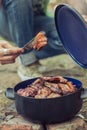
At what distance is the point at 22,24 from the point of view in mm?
2490

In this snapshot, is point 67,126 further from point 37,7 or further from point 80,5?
point 37,7

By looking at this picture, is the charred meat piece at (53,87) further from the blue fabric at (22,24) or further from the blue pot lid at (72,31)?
the blue fabric at (22,24)

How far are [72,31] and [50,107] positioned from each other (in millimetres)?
467

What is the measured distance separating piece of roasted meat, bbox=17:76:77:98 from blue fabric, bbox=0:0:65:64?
2.31 ft

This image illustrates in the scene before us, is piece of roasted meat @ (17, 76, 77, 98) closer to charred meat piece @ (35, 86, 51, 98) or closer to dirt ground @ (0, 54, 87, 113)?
charred meat piece @ (35, 86, 51, 98)

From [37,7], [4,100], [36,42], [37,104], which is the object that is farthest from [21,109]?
[37,7]

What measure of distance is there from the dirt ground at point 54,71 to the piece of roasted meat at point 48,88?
74cm

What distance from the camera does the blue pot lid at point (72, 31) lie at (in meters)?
1.89

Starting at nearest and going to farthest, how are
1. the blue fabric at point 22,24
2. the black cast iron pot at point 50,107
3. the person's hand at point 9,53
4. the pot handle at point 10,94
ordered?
1. the black cast iron pot at point 50,107
2. the pot handle at point 10,94
3. the person's hand at point 9,53
4. the blue fabric at point 22,24

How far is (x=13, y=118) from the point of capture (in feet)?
6.15

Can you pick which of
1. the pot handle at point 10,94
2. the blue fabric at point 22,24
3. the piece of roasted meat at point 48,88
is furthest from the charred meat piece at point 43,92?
the blue fabric at point 22,24

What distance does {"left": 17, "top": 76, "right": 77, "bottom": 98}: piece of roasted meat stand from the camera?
1.75 m

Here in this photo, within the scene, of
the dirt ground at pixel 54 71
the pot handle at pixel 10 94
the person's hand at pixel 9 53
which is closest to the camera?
the pot handle at pixel 10 94

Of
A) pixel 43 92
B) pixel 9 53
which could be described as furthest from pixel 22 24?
pixel 43 92
